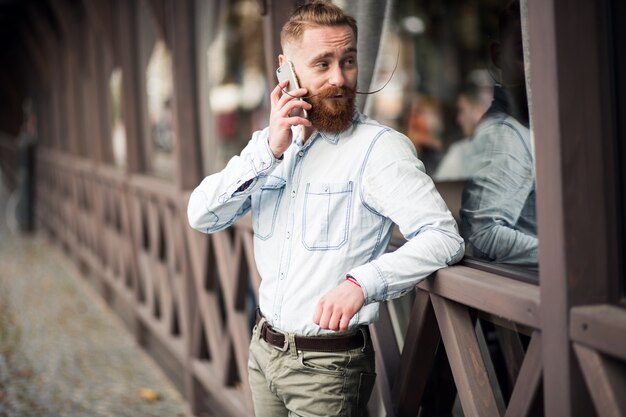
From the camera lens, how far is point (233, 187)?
225 centimetres

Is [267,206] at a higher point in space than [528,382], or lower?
higher

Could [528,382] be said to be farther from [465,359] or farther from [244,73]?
[244,73]

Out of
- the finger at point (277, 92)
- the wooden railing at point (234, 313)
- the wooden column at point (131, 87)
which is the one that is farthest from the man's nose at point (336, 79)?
the wooden column at point (131, 87)

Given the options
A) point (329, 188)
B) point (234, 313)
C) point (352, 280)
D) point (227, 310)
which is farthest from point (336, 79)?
point (227, 310)

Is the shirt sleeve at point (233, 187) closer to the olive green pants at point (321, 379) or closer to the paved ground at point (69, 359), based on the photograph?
the olive green pants at point (321, 379)

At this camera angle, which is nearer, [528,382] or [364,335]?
[528,382]

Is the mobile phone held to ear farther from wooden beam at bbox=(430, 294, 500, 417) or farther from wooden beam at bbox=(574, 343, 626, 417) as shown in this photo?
wooden beam at bbox=(574, 343, 626, 417)

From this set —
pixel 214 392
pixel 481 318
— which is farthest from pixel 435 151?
pixel 481 318

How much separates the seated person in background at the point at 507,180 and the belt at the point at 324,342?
423 millimetres

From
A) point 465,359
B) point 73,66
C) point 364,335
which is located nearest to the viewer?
point 465,359

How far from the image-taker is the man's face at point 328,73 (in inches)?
81.0

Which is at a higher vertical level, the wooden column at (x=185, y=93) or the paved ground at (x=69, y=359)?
the wooden column at (x=185, y=93)

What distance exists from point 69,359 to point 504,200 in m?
4.56

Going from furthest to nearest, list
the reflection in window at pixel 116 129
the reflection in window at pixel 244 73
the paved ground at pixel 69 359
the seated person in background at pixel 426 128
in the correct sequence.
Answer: the reflection in window at pixel 244 73, the reflection in window at pixel 116 129, the seated person in background at pixel 426 128, the paved ground at pixel 69 359
